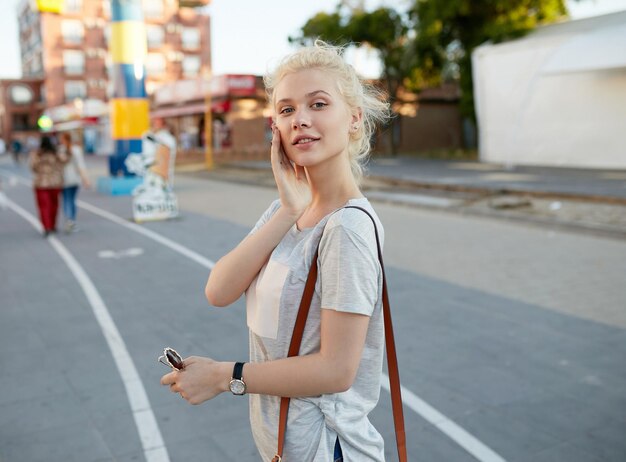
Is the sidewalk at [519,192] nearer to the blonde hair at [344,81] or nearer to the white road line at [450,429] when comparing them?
the white road line at [450,429]

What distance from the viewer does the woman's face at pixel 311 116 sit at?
153 cm

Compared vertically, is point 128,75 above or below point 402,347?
above

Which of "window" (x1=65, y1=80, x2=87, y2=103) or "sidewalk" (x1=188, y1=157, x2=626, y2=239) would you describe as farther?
"window" (x1=65, y1=80, x2=87, y2=103)

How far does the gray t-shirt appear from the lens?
4.67 feet

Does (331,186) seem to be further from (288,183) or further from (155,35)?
(155,35)

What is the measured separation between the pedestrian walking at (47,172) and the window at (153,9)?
59.2 m

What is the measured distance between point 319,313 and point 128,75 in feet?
59.1

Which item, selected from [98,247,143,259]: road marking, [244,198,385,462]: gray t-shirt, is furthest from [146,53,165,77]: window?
[244,198,385,462]: gray t-shirt

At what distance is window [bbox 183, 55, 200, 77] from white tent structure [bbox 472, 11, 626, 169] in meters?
46.8

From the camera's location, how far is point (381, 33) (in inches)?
1280

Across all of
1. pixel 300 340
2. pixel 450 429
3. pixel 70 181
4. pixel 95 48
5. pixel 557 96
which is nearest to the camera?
pixel 300 340

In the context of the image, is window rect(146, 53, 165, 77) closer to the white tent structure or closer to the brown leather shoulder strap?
the white tent structure

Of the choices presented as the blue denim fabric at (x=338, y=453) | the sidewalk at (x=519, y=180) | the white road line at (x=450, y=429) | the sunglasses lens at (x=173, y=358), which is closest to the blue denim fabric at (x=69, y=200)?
the sidewalk at (x=519, y=180)

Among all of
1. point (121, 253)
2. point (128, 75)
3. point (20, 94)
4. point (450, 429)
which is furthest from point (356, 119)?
point (20, 94)
